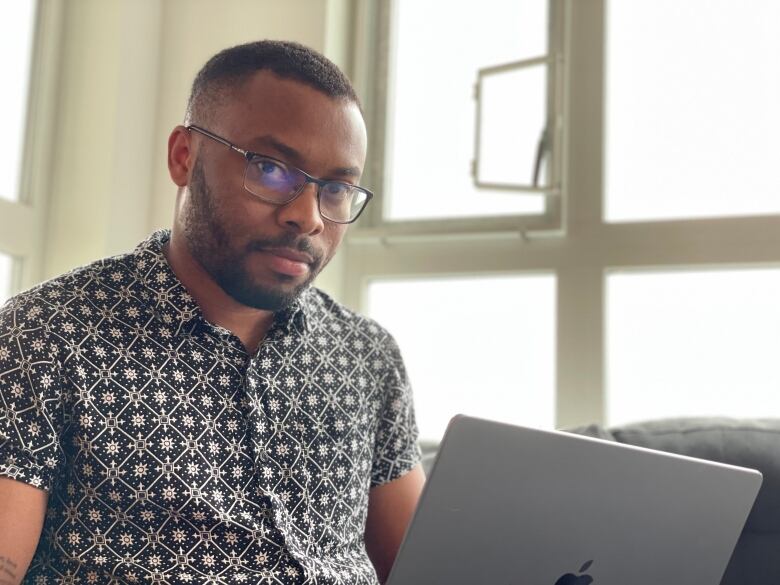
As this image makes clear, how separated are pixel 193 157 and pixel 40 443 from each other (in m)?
0.43

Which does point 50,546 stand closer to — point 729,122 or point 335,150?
point 335,150

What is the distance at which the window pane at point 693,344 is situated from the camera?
6.48ft

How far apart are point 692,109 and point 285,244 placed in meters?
1.20

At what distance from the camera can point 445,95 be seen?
7.58ft

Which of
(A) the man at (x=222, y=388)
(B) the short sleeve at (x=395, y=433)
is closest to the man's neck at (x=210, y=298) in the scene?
(A) the man at (x=222, y=388)

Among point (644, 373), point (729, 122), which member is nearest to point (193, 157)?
point (644, 373)

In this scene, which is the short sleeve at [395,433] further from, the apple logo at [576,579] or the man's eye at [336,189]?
the apple logo at [576,579]

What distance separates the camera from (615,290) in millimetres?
2084

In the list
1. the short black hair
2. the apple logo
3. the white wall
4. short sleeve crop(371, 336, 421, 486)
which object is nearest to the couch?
short sleeve crop(371, 336, 421, 486)

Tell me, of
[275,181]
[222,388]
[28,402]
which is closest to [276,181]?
[275,181]

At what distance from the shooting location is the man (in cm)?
112

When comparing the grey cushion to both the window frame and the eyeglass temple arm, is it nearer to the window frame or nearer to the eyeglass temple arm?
the window frame

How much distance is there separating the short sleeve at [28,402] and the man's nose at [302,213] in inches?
12.5

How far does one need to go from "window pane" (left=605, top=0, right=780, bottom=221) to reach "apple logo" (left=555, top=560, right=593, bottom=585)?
1.22 m
